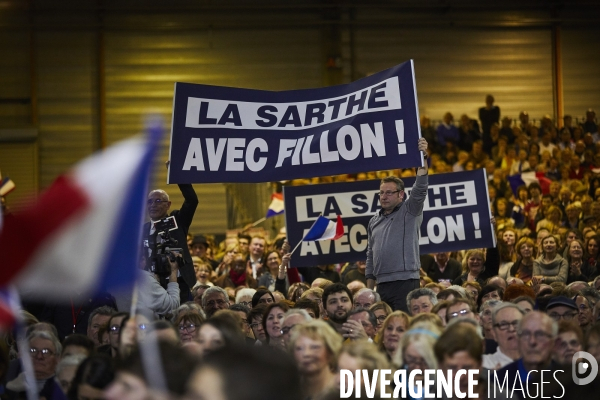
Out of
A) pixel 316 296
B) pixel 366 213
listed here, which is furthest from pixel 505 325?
pixel 366 213

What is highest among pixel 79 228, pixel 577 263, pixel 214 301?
pixel 79 228

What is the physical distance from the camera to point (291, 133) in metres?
9.74

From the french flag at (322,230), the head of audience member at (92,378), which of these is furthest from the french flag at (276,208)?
the head of audience member at (92,378)

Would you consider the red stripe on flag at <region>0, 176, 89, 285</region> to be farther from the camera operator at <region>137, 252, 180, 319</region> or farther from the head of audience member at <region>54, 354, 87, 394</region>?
the camera operator at <region>137, 252, 180, 319</region>

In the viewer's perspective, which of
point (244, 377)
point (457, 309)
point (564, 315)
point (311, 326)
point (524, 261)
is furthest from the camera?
point (524, 261)

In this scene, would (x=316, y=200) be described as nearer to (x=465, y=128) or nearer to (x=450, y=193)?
(x=450, y=193)

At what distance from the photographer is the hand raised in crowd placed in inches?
285

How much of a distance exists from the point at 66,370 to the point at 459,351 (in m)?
2.44

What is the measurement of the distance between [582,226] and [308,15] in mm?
10674

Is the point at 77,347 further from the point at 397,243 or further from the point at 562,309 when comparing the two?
the point at 562,309

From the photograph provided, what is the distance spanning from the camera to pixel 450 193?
1163 cm

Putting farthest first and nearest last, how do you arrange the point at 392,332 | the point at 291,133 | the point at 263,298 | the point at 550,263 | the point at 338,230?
the point at 550,263
the point at 338,230
the point at 291,133
the point at 263,298
the point at 392,332

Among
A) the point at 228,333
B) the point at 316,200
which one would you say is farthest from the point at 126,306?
the point at 316,200

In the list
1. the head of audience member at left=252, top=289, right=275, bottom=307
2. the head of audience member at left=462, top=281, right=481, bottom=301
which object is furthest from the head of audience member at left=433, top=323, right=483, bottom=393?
the head of audience member at left=462, top=281, right=481, bottom=301
